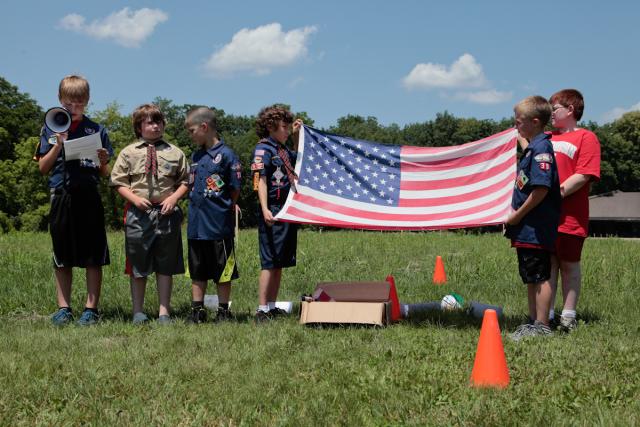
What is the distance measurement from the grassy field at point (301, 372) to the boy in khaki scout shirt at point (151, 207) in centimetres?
50

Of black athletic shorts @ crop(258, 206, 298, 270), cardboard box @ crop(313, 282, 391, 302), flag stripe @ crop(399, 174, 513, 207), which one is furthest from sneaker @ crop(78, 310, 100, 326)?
flag stripe @ crop(399, 174, 513, 207)

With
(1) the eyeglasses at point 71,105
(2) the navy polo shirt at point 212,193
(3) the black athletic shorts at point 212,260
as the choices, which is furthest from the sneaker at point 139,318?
(1) the eyeglasses at point 71,105

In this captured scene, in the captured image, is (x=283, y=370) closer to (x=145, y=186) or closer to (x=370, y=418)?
(x=370, y=418)

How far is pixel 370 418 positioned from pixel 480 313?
11.7 feet

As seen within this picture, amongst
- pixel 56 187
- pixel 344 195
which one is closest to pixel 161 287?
pixel 56 187

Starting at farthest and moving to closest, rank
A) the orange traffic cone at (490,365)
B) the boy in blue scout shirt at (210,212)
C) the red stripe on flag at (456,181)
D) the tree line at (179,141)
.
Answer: the tree line at (179,141)
the red stripe on flag at (456,181)
the boy in blue scout shirt at (210,212)
the orange traffic cone at (490,365)

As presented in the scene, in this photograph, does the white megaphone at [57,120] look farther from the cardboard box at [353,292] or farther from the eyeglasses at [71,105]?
the cardboard box at [353,292]

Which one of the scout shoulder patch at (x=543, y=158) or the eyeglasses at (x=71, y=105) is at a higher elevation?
the eyeglasses at (x=71, y=105)

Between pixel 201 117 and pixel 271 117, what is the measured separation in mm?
736

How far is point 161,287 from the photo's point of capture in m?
6.52

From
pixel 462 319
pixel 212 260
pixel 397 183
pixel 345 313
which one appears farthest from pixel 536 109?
pixel 212 260

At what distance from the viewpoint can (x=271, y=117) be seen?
674 centimetres

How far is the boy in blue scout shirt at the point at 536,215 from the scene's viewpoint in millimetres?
5652

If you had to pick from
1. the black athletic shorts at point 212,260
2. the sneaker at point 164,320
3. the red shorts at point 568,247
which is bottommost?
the sneaker at point 164,320
